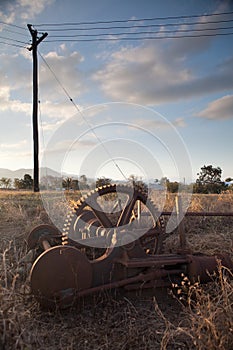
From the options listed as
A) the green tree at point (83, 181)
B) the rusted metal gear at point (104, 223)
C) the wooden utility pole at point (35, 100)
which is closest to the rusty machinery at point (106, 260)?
the rusted metal gear at point (104, 223)

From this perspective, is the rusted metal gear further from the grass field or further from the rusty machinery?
the grass field

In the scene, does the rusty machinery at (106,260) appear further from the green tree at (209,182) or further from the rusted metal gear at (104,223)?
the green tree at (209,182)

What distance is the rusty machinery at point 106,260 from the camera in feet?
9.85

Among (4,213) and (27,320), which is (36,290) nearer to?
(27,320)

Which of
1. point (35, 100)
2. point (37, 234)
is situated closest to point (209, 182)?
point (35, 100)

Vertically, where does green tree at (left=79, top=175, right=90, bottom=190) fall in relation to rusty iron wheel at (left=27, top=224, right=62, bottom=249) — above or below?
above

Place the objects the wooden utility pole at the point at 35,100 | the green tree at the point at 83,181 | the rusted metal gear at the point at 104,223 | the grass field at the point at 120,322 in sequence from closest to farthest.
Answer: the grass field at the point at 120,322
the rusted metal gear at the point at 104,223
the green tree at the point at 83,181
the wooden utility pole at the point at 35,100

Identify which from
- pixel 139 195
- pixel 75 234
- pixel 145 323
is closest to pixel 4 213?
pixel 75 234

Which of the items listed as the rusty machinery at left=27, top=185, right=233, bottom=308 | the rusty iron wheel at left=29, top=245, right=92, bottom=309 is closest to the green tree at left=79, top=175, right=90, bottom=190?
the rusty machinery at left=27, top=185, right=233, bottom=308

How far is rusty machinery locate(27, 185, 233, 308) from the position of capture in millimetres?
3002

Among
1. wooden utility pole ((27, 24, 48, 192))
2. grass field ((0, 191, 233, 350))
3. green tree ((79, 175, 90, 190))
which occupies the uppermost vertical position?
wooden utility pole ((27, 24, 48, 192))

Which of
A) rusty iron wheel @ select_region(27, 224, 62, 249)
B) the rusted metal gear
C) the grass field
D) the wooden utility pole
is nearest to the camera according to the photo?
the grass field

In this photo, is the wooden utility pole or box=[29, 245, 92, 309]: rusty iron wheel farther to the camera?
the wooden utility pole

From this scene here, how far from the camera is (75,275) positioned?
3.04 m
